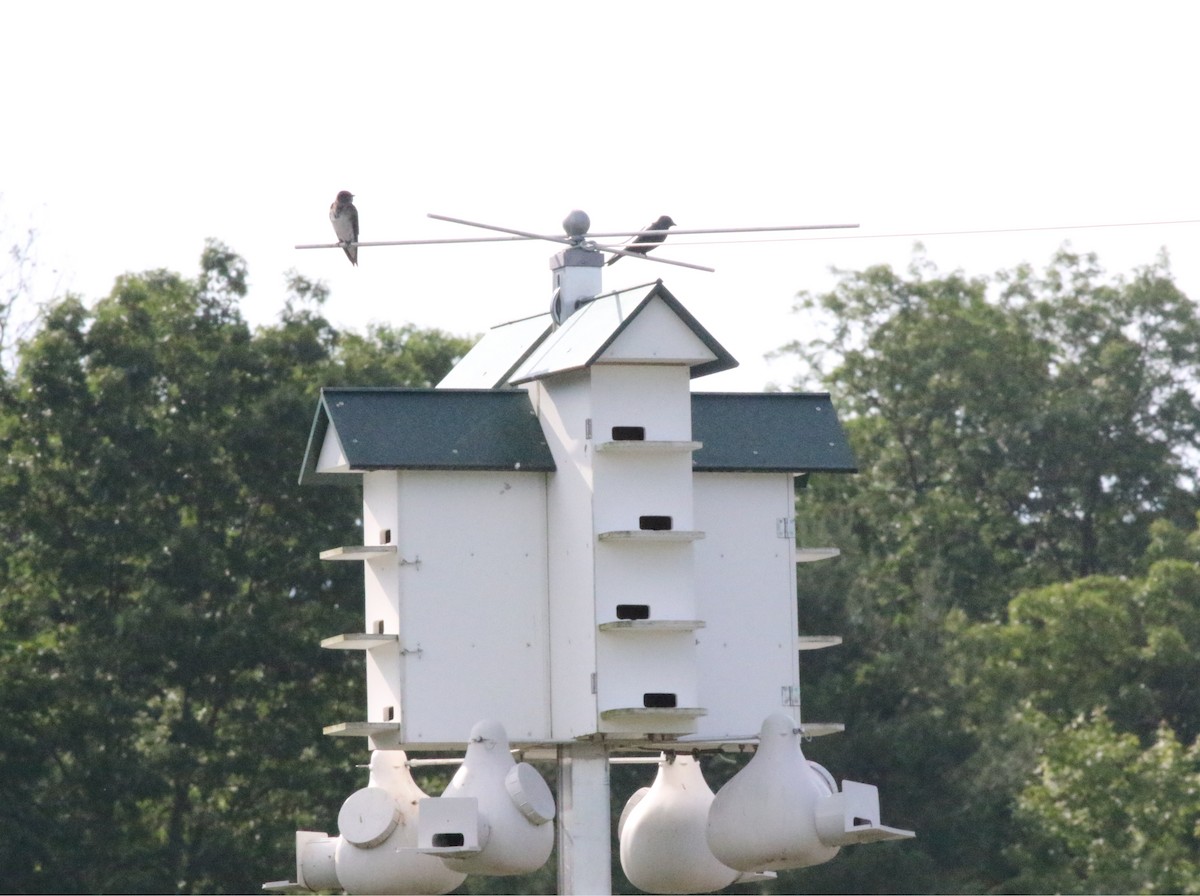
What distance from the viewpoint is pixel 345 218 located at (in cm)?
1470

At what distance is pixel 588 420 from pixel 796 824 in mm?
2392

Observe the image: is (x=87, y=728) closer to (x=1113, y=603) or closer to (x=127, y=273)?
(x=127, y=273)

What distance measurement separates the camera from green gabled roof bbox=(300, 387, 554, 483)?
14094mm

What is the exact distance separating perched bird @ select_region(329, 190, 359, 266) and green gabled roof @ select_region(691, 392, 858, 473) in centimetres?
207

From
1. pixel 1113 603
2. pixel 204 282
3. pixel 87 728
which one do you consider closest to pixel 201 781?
pixel 87 728

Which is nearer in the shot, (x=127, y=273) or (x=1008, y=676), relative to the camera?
(x=127, y=273)

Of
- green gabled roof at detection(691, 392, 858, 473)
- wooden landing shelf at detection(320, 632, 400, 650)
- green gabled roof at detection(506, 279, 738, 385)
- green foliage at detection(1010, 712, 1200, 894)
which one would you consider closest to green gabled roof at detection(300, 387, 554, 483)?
green gabled roof at detection(506, 279, 738, 385)

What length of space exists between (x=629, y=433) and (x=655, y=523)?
0.50m

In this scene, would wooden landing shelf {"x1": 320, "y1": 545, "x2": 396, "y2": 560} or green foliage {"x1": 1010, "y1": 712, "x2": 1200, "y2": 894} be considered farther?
green foliage {"x1": 1010, "y1": 712, "x2": 1200, "y2": 894}

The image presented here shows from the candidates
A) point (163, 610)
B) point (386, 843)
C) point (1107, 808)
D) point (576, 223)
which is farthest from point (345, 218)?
point (1107, 808)

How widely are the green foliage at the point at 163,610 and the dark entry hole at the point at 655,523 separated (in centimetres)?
1527

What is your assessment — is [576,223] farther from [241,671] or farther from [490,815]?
[241,671]

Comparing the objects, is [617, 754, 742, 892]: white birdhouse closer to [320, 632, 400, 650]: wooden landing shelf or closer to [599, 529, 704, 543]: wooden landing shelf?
[599, 529, 704, 543]: wooden landing shelf

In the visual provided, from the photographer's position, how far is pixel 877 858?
3020 centimetres
